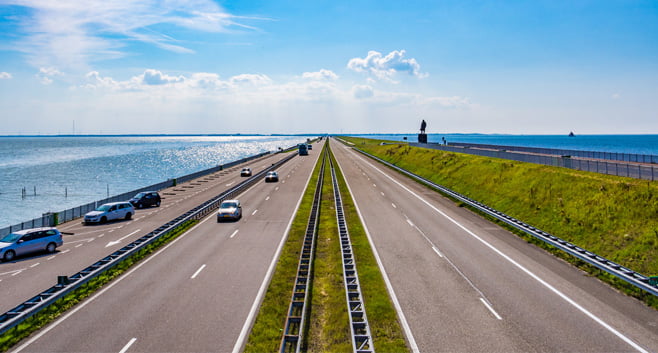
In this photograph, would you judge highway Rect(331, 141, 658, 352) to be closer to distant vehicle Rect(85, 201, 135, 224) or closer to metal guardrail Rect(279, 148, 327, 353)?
metal guardrail Rect(279, 148, 327, 353)

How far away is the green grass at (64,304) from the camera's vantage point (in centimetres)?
1266

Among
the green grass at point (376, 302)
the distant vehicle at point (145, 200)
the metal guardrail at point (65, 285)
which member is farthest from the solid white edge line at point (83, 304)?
the distant vehicle at point (145, 200)

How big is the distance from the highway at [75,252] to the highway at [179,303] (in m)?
3.35

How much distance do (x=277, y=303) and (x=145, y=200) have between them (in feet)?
98.4

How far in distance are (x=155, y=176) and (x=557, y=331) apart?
348 feet

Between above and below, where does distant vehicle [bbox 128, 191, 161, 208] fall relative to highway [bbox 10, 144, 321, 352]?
above

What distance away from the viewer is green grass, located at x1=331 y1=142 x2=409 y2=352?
12227 millimetres

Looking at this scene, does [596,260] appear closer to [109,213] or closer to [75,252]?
[75,252]

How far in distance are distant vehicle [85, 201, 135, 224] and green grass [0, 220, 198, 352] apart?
12.1 metres

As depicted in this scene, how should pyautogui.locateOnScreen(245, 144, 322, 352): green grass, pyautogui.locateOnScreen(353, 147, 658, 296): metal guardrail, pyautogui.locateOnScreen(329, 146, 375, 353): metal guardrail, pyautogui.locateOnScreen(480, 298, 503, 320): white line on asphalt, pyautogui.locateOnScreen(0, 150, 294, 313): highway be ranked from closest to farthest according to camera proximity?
pyautogui.locateOnScreen(329, 146, 375, 353): metal guardrail
pyautogui.locateOnScreen(245, 144, 322, 352): green grass
pyautogui.locateOnScreen(480, 298, 503, 320): white line on asphalt
pyautogui.locateOnScreen(353, 147, 658, 296): metal guardrail
pyautogui.locateOnScreen(0, 150, 294, 313): highway

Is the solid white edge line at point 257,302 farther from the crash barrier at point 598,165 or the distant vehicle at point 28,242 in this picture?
the crash barrier at point 598,165

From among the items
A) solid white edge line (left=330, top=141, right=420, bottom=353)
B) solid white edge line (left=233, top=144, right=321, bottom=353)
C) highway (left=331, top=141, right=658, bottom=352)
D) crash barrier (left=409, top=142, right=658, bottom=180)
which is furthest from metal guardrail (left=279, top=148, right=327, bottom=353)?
crash barrier (left=409, top=142, right=658, bottom=180)

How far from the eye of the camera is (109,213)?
107 ft

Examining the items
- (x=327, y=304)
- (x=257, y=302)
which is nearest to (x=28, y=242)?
(x=257, y=302)
